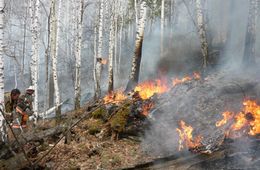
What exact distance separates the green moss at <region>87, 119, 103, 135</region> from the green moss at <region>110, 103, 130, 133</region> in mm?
490

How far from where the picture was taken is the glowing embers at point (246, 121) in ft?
29.4

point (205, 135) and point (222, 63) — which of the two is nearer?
point (205, 135)

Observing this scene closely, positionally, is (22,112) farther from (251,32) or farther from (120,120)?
(251,32)

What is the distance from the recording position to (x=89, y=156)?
917 centimetres

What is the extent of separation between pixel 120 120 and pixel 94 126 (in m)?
0.96

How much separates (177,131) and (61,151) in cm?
389

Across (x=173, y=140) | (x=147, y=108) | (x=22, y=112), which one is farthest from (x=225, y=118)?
(x=22, y=112)

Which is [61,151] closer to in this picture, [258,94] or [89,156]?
[89,156]

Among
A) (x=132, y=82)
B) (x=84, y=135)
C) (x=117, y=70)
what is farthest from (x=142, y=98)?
(x=117, y=70)

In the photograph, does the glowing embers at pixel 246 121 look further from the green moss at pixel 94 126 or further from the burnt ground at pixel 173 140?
the green moss at pixel 94 126

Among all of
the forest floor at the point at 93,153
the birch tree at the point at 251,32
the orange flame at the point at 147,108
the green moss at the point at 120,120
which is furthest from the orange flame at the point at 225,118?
the birch tree at the point at 251,32

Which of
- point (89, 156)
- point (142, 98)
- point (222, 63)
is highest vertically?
point (222, 63)

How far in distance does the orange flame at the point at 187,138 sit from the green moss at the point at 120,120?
1.89 meters

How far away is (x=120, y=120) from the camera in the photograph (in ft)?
36.3
